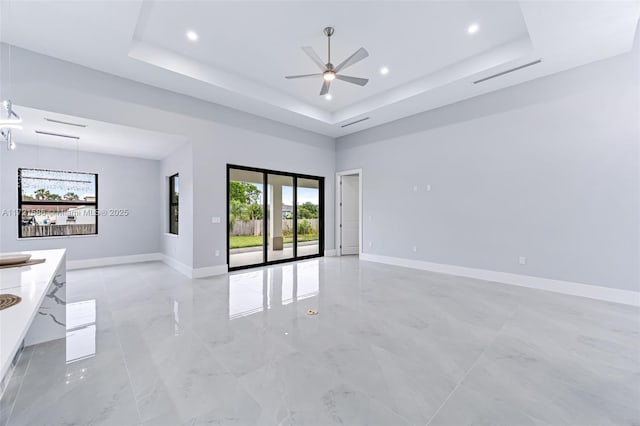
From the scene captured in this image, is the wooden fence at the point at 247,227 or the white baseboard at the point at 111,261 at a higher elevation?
the wooden fence at the point at 247,227

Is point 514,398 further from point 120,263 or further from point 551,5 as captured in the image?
point 120,263

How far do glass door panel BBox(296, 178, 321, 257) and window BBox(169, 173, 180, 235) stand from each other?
2.92 meters

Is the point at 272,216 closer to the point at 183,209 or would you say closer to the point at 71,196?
the point at 183,209

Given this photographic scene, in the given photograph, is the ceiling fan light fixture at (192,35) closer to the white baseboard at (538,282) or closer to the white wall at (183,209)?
the white wall at (183,209)

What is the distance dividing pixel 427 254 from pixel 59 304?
591cm

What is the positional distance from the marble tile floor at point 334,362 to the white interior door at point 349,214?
3.94 m

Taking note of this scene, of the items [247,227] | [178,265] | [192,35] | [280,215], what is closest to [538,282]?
[280,215]

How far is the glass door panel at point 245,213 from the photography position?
5.95 meters

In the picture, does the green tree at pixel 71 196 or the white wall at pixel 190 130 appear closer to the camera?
the white wall at pixel 190 130

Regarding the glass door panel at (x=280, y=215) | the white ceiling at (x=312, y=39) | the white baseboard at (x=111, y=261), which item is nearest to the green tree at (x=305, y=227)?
the glass door panel at (x=280, y=215)

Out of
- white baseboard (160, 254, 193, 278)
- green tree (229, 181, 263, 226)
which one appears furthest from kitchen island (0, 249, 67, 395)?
green tree (229, 181, 263, 226)

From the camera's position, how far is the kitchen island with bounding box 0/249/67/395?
3.22 feet

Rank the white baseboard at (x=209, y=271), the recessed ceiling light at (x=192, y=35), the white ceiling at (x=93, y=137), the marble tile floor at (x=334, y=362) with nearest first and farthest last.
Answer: the marble tile floor at (x=334, y=362) → the recessed ceiling light at (x=192, y=35) → the white ceiling at (x=93, y=137) → the white baseboard at (x=209, y=271)

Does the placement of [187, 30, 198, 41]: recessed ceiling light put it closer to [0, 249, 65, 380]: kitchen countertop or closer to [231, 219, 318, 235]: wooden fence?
[0, 249, 65, 380]: kitchen countertop
